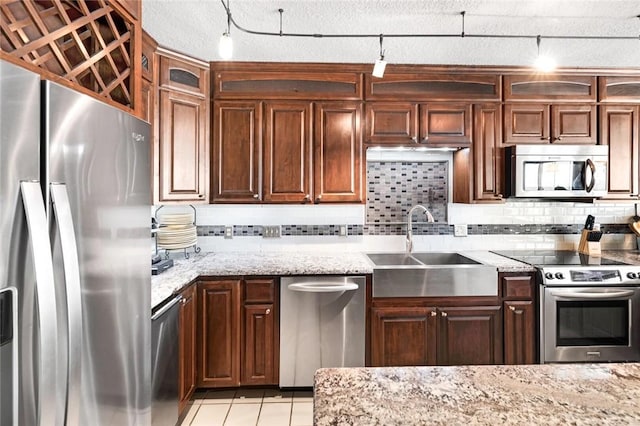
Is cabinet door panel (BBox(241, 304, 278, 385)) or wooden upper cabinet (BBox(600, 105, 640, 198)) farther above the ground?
wooden upper cabinet (BBox(600, 105, 640, 198))

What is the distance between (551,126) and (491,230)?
3.27ft

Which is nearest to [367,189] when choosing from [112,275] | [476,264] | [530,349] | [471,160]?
[471,160]

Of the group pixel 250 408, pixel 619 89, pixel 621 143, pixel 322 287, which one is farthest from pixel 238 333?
pixel 619 89

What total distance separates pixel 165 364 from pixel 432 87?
2.73m

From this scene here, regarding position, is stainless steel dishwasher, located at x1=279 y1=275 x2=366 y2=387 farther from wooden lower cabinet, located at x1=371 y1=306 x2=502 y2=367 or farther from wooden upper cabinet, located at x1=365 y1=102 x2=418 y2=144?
wooden upper cabinet, located at x1=365 y1=102 x2=418 y2=144

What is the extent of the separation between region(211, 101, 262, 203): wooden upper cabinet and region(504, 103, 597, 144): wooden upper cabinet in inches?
81.1

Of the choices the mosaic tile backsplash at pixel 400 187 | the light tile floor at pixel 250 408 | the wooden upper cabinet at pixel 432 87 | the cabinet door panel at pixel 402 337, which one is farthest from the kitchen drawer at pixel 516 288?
the light tile floor at pixel 250 408

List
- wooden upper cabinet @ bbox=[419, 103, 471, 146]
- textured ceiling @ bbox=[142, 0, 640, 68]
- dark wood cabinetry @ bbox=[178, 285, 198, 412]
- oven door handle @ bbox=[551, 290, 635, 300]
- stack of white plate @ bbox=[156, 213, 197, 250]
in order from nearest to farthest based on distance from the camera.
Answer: textured ceiling @ bbox=[142, 0, 640, 68], dark wood cabinetry @ bbox=[178, 285, 198, 412], oven door handle @ bbox=[551, 290, 635, 300], stack of white plate @ bbox=[156, 213, 197, 250], wooden upper cabinet @ bbox=[419, 103, 471, 146]

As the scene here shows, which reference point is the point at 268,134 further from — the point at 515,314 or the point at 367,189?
the point at 515,314

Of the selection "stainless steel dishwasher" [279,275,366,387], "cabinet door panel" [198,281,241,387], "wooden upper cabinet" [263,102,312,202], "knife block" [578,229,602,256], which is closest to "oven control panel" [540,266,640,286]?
"knife block" [578,229,602,256]

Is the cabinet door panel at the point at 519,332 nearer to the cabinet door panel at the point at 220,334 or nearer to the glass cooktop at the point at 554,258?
the glass cooktop at the point at 554,258

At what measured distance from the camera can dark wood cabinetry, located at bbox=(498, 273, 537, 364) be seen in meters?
2.58

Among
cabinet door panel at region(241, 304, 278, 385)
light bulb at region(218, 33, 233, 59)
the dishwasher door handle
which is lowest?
cabinet door panel at region(241, 304, 278, 385)

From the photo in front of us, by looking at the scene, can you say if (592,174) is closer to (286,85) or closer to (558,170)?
(558,170)
